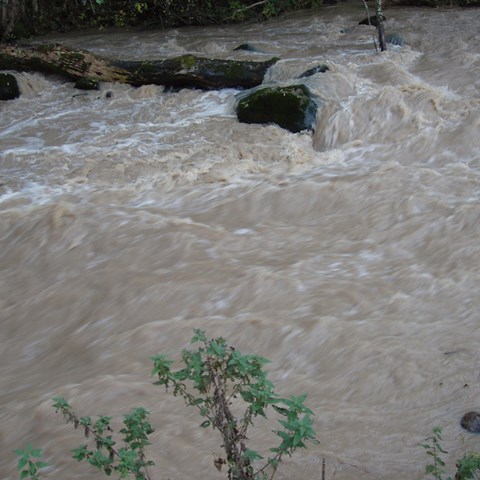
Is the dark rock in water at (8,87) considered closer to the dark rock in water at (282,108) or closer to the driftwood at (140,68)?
the driftwood at (140,68)

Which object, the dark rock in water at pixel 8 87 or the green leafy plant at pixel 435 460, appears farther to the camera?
the dark rock in water at pixel 8 87

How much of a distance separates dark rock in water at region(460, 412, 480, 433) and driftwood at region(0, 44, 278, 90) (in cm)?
681

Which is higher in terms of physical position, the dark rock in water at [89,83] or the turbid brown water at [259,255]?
the dark rock in water at [89,83]

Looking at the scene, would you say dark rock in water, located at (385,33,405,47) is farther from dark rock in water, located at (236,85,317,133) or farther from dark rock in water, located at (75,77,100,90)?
dark rock in water, located at (75,77,100,90)

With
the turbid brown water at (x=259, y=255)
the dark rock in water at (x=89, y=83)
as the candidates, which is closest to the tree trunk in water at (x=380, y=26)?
the turbid brown water at (x=259, y=255)

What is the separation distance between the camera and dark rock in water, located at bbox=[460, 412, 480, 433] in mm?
3311

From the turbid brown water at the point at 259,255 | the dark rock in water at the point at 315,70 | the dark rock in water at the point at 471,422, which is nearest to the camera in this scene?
the dark rock in water at the point at 471,422

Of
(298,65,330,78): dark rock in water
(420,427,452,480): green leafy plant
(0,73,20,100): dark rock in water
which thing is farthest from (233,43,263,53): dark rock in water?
(420,427,452,480): green leafy plant

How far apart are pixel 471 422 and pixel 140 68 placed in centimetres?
771

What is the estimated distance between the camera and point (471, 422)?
3.35 metres

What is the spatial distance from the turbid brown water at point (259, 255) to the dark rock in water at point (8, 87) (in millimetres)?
187

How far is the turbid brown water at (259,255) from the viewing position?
3611 millimetres

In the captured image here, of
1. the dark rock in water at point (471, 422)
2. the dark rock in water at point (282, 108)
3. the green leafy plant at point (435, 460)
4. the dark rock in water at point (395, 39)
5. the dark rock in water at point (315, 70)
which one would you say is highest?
the dark rock in water at point (395, 39)

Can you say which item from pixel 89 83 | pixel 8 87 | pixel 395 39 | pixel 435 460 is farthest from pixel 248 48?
pixel 435 460
